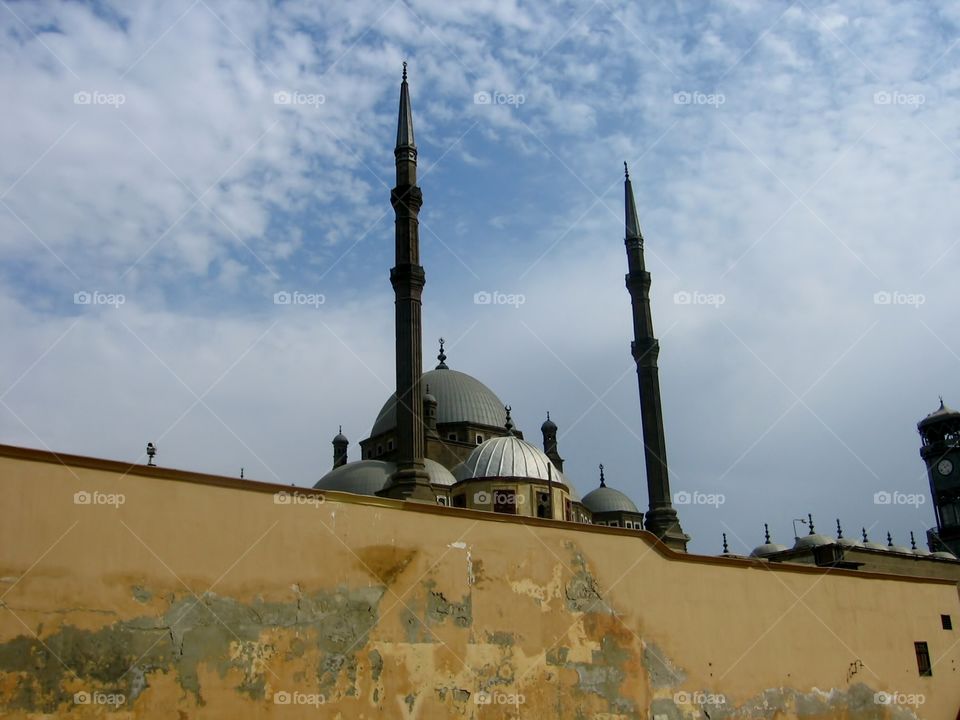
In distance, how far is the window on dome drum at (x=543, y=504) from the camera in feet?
69.1

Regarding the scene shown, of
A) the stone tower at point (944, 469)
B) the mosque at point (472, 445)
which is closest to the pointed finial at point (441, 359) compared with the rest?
the mosque at point (472, 445)

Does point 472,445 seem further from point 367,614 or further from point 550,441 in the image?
point 367,614

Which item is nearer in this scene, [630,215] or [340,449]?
[630,215]

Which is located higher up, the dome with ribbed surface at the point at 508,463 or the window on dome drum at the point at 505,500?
the dome with ribbed surface at the point at 508,463

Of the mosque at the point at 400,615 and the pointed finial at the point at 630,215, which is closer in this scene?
the mosque at the point at 400,615

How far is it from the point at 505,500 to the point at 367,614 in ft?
37.4

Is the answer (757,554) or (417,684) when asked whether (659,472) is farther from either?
(757,554)

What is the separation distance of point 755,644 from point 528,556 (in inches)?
167

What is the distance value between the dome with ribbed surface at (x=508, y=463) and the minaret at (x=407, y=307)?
260 centimetres

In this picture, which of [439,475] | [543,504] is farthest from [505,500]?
[439,475]

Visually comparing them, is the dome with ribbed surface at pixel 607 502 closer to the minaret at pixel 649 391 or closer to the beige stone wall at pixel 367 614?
the minaret at pixel 649 391

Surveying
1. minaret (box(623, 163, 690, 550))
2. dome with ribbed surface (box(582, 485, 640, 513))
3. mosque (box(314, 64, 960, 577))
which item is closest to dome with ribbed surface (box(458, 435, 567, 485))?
mosque (box(314, 64, 960, 577))

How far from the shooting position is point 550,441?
121ft

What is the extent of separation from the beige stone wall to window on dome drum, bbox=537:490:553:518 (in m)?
7.79
